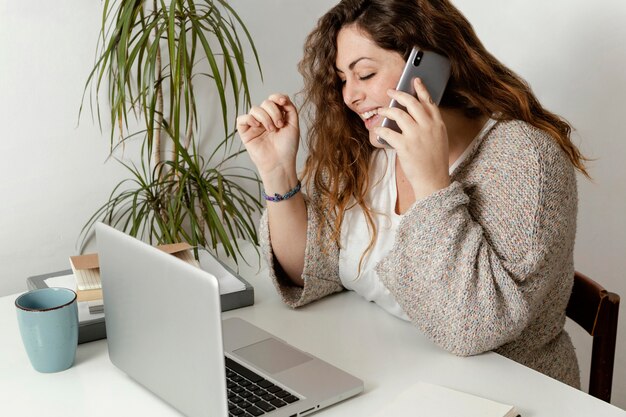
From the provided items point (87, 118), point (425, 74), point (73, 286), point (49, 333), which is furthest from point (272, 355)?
Answer: point (87, 118)

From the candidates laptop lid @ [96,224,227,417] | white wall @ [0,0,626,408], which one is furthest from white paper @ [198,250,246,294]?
white wall @ [0,0,626,408]

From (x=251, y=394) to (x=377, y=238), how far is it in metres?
0.49

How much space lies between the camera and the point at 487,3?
200cm

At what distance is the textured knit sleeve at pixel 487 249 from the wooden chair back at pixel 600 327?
0.11 m

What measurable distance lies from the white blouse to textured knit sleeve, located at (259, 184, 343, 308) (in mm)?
20

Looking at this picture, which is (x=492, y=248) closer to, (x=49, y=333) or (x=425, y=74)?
(x=425, y=74)

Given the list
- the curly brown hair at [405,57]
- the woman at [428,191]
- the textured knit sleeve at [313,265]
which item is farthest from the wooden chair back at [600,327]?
the textured knit sleeve at [313,265]

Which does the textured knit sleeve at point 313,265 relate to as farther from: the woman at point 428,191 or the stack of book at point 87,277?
the stack of book at point 87,277

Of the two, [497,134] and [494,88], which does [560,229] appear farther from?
[494,88]

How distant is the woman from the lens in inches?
44.3

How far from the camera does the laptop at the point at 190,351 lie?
882 mm

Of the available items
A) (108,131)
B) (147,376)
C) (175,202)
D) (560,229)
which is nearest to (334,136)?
(560,229)

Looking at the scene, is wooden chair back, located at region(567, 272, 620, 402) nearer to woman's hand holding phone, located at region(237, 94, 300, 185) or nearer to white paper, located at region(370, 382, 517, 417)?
white paper, located at region(370, 382, 517, 417)

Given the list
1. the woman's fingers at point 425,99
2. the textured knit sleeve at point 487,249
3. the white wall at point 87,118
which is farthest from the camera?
the white wall at point 87,118
